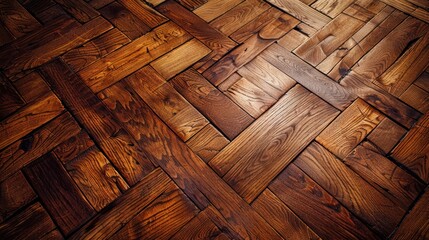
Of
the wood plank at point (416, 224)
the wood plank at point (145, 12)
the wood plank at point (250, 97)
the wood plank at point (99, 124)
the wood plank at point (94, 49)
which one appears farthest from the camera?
the wood plank at point (145, 12)

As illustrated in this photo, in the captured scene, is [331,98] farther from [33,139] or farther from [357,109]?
[33,139]

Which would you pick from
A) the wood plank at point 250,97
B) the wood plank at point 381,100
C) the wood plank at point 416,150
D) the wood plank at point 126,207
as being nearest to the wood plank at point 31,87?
the wood plank at point 126,207

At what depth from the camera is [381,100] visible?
3.06 ft

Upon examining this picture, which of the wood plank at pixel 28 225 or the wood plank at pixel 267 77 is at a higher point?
the wood plank at pixel 267 77

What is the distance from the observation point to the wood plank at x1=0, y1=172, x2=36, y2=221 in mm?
760

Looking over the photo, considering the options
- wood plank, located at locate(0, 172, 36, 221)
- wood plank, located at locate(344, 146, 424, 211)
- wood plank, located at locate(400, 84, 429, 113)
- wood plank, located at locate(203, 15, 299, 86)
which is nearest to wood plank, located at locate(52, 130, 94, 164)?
wood plank, located at locate(0, 172, 36, 221)

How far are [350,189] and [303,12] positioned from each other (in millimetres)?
726

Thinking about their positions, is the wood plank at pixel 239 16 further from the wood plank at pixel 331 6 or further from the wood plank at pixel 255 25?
the wood plank at pixel 331 6

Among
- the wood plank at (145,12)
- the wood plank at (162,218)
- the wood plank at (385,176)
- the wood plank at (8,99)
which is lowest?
the wood plank at (162,218)

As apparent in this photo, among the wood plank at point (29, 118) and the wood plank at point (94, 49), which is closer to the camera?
the wood plank at point (29, 118)

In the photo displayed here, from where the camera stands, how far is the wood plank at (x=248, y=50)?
1.01 meters

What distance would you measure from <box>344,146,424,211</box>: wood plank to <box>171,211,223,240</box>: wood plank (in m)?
0.41

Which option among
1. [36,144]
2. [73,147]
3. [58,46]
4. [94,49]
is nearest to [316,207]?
[73,147]

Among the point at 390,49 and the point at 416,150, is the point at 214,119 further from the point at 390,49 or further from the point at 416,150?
the point at 390,49
